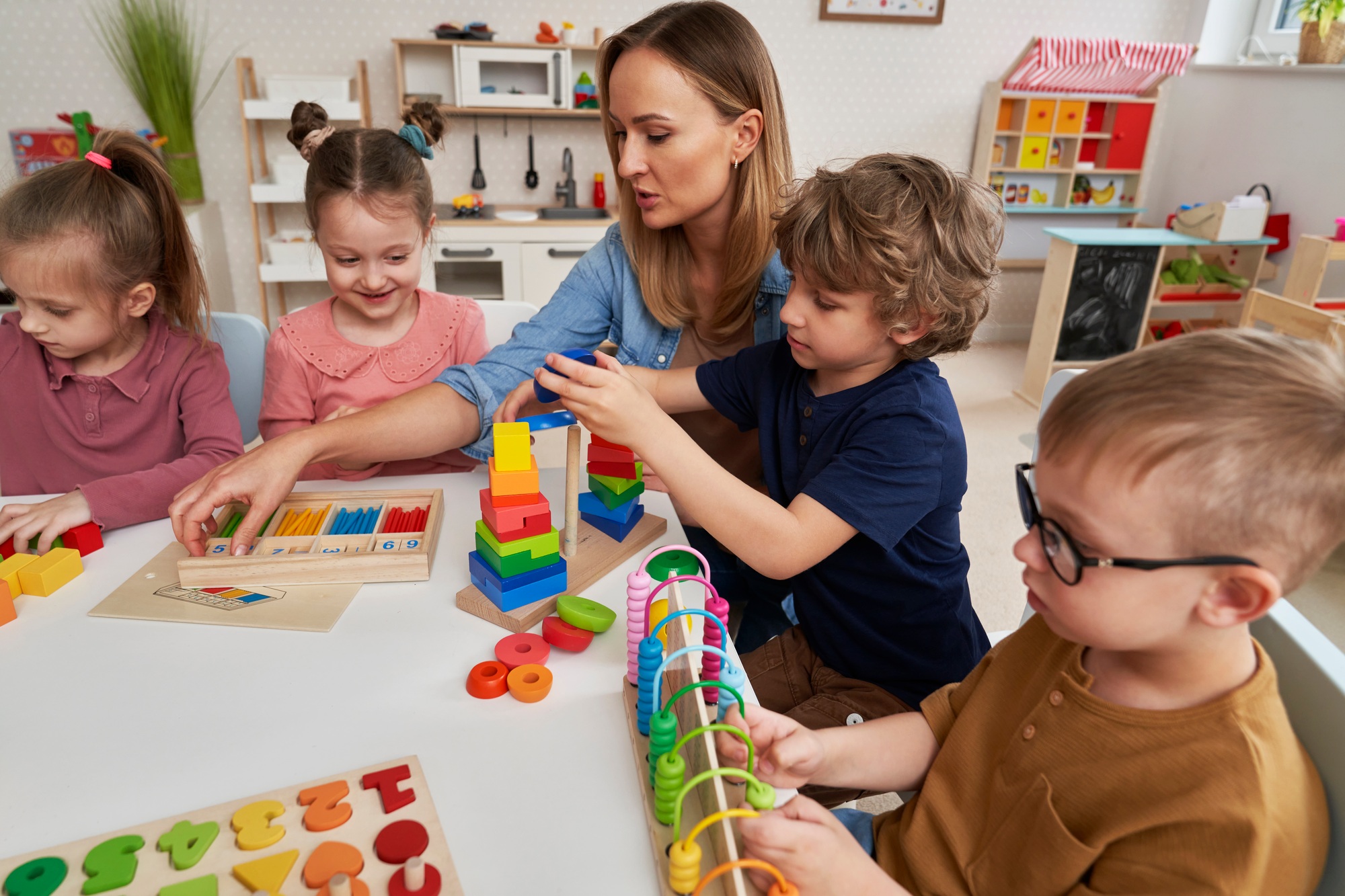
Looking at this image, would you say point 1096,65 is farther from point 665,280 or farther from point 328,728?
point 328,728

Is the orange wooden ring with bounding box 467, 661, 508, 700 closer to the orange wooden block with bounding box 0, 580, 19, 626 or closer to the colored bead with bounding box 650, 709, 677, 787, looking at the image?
the colored bead with bounding box 650, 709, 677, 787

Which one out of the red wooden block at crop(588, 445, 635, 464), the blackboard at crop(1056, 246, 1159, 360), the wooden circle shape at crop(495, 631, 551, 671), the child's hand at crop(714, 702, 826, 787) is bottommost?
the blackboard at crop(1056, 246, 1159, 360)

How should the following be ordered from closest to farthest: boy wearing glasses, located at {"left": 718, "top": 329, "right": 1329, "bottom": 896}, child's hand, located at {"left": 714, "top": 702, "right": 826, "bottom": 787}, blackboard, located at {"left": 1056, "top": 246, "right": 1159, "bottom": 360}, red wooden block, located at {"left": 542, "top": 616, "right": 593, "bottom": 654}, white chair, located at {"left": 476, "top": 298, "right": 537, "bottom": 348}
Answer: boy wearing glasses, located at {"left": 718, "top": 329, "right": 1329, "bottom": 896} → child's hand, located at {"left": 714, "top": 702, "right": 826, "bottom": 787} → red wooden block, located at {"left": 542, "top": 616, "right": 593, "bottom": 654} → white chair, located at {"left": 476, "top": 298, "right": 537, "bottom": 348} → blackboard, located at {"left": 1056, "top": 246, "right": 1159, "bottom": 360}

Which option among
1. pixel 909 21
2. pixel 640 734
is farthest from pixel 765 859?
pixel 909 21

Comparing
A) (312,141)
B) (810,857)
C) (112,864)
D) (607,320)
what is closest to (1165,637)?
(810,857)

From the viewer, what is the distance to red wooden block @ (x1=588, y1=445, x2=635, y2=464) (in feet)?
3.33

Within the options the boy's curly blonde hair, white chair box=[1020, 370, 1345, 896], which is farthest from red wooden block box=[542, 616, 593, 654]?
white chair box=[1020, 370, 1345, 896]

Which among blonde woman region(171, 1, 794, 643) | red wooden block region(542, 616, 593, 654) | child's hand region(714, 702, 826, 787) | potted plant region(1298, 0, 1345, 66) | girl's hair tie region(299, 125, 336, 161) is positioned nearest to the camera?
child's hand region(714, 702, 826, 787)

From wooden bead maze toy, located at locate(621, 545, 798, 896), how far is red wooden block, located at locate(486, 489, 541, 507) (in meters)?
0.17

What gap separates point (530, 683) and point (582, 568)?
209mm

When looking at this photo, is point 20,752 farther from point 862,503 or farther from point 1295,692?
point 1295,692

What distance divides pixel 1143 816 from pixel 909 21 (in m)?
4.02

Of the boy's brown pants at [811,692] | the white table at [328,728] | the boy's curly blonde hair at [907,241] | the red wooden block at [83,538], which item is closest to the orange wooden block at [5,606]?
the white table at [328,728]

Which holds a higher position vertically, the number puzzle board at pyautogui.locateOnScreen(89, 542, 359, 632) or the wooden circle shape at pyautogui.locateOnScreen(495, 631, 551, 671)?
the wooden circle shape at pyautogui.locateOnScreen(495, 631, 551, 671)
